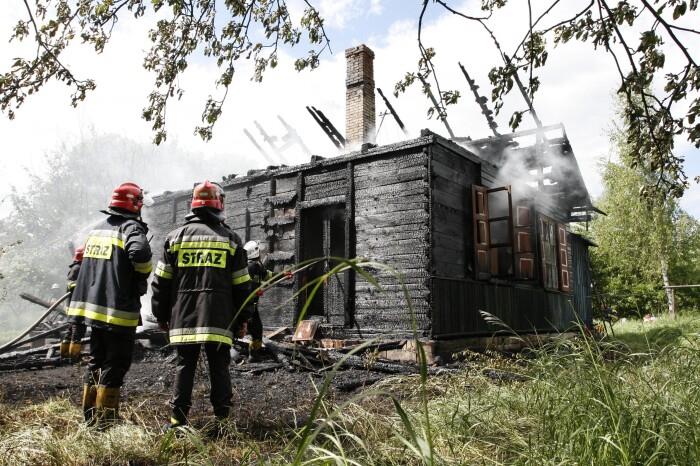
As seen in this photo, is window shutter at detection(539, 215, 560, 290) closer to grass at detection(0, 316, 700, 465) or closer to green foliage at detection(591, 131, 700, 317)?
grass at detection(0, 316, 700, 465)

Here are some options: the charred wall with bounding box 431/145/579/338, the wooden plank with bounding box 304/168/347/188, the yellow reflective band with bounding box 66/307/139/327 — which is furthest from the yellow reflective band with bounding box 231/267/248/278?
the wooden plank with bounding box 304/168/347/188

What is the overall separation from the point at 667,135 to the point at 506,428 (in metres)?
2.53

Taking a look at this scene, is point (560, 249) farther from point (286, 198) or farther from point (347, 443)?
point (347, 443)

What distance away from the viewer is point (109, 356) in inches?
153

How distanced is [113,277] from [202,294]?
30.8 inches

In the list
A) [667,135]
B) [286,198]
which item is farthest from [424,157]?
[667,135]

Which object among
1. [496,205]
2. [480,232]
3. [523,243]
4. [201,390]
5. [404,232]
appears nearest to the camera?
[201,390]

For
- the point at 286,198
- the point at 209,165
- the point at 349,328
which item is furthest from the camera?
the point at 209,165

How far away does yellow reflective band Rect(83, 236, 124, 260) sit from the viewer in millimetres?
4100

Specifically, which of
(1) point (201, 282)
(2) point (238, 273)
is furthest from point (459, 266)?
(1) point (201, 282)

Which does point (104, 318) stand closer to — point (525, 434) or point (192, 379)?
point (192, 379)

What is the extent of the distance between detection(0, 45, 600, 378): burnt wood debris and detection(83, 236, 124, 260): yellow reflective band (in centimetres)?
385

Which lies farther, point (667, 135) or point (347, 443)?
point (667, 135)

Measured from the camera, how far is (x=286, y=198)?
443 inches
